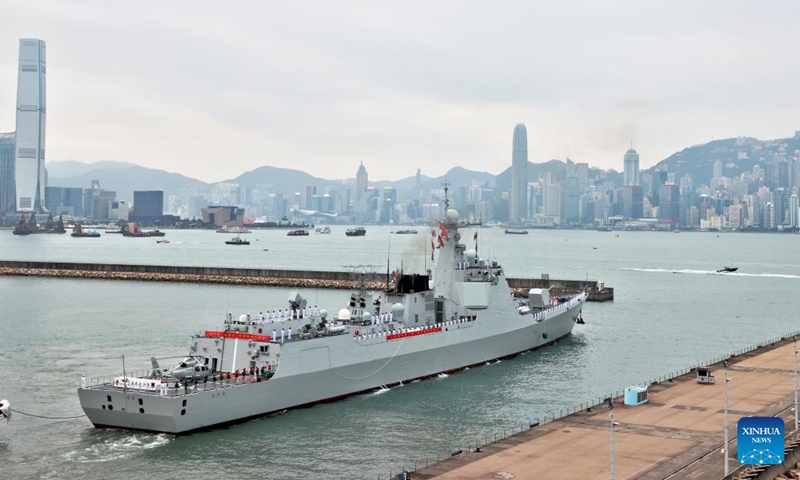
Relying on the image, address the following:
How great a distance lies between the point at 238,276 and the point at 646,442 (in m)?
76.4

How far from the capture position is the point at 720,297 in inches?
3270

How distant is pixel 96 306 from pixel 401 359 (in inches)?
1604

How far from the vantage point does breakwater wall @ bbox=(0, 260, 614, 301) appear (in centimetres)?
8331

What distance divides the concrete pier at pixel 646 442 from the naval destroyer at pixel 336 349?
9604mm

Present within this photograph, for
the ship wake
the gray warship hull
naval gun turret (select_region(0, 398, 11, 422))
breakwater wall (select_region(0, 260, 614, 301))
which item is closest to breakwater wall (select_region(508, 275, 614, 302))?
breakwater wall (select_region(0, 260, 614, 301))

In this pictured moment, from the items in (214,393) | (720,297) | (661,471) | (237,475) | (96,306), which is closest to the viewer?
(661,471)

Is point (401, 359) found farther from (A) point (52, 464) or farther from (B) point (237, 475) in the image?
(A) point (52, 464)

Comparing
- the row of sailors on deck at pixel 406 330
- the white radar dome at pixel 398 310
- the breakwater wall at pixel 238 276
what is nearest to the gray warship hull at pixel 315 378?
the row of sailors on deck at pixel 406 330

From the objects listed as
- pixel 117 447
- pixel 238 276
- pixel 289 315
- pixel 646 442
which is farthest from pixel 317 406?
pixel 238 276

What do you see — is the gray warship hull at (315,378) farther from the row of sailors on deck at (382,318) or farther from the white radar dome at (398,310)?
the white radar dome at (398,310)

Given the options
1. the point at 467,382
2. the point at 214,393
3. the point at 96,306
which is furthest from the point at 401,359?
the point at 96,306

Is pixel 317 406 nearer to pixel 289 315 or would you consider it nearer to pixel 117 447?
pixel 289 315

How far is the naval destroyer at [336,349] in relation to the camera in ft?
97.9

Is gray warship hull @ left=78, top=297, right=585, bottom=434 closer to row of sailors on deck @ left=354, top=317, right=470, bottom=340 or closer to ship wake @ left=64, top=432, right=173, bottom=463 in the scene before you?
row of sailors on deck @ left=354, top=317, right=470, bottom=340
